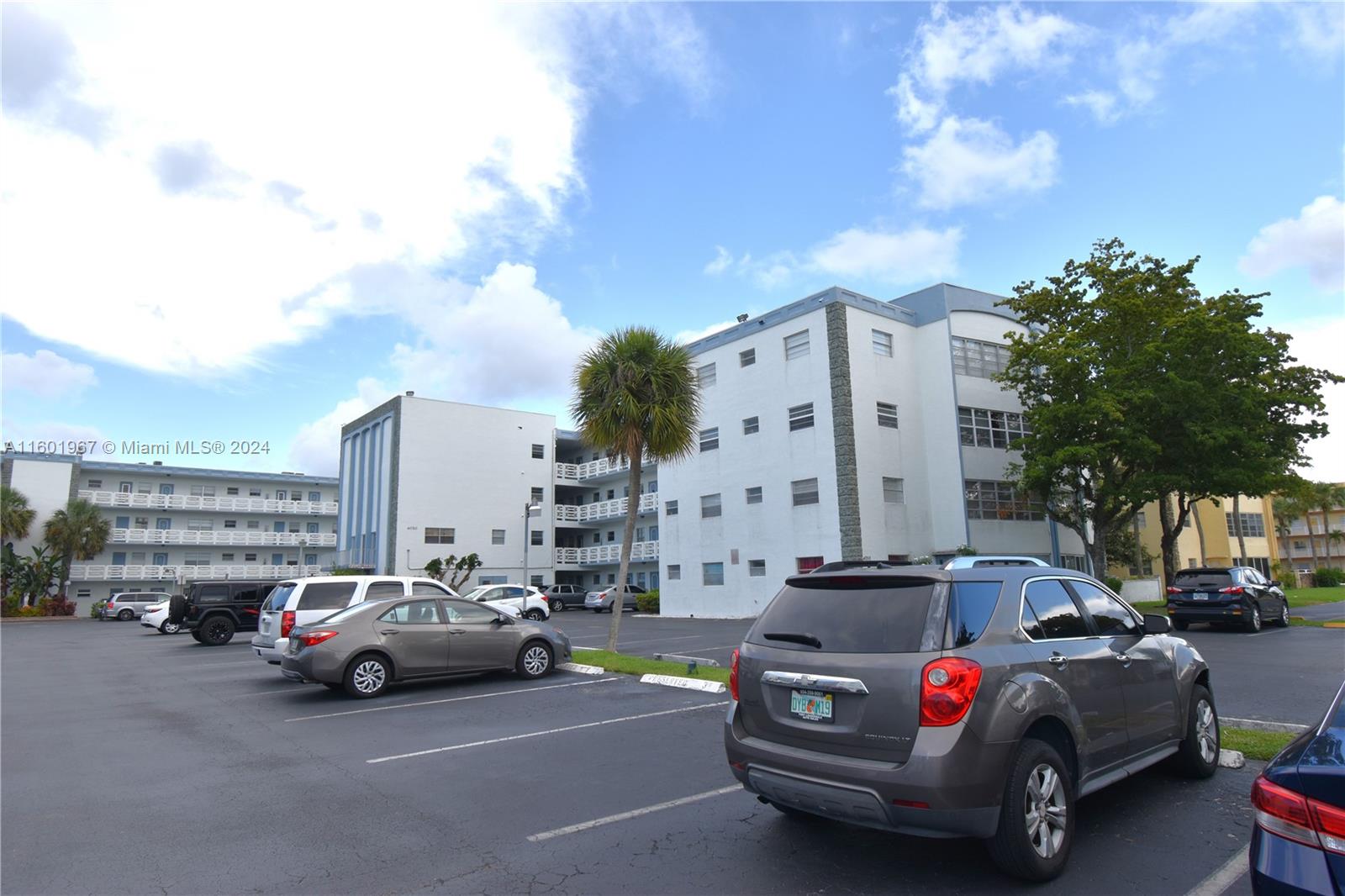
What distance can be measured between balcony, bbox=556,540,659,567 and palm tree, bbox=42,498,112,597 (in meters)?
31.0

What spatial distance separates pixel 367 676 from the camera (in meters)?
11.3

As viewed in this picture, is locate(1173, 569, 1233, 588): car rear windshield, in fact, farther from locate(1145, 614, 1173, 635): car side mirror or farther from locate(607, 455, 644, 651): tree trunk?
locate(1145, 614, 1173, 635): car side mirror

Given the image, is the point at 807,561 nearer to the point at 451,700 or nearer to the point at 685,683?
the point at 685,683

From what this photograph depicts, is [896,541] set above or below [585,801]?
above

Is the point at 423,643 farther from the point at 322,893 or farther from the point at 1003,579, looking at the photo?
the point at 1003,579

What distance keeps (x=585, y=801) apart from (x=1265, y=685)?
33.3 feet

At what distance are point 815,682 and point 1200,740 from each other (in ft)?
12.0

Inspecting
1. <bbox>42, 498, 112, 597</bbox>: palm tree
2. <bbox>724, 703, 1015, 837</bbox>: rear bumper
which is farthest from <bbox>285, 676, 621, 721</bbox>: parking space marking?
<bbox>42, 498, 112, 597</bbox>: palm tree

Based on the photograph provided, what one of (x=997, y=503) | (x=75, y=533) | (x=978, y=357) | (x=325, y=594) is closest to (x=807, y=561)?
(x=997, y=503)

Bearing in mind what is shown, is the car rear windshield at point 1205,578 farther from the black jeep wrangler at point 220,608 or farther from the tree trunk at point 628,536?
the black jeep wrangler at point 220,608

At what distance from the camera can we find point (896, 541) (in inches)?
1192

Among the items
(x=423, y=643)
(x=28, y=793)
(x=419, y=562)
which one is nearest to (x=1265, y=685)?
(x=423, y=643)

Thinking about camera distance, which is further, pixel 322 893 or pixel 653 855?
pixel 653 855

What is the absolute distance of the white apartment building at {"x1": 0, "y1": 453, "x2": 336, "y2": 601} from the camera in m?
54.9
